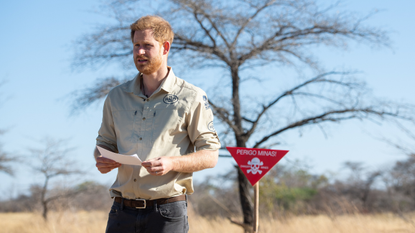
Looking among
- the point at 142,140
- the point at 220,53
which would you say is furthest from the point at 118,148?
the point at 220,53

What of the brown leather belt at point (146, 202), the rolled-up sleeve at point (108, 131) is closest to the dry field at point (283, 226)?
the brown leather belt at point (146, 202)

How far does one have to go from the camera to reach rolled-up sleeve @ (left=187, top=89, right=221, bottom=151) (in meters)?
1.87

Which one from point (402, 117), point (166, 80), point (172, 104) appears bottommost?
point (172, 104)

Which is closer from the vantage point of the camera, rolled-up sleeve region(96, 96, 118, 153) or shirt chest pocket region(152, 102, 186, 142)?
shirt chest pocket region(152, 102, 186, 142)

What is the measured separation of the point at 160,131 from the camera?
184cm

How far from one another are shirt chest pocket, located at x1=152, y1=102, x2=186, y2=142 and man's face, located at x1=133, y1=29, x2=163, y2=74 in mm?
234

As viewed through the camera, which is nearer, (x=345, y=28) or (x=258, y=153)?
(x=258, y=153)

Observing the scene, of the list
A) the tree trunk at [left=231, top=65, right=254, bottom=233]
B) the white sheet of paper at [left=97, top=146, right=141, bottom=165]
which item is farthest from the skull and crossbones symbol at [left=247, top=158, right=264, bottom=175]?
the tree trunk at [left=231, top=65, right=254, bottom=233]

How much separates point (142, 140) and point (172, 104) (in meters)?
0.24

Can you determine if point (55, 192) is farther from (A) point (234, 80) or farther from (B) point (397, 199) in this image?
(B) point (397, 199)

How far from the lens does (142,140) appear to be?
1862 millimetres

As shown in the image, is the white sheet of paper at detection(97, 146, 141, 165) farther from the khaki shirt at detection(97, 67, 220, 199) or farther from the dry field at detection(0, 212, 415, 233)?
the dry field at detection(0, 212, 415, 233)

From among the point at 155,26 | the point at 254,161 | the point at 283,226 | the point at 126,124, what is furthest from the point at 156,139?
the point at 283,226

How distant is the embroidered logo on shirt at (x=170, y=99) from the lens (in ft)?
6.28
